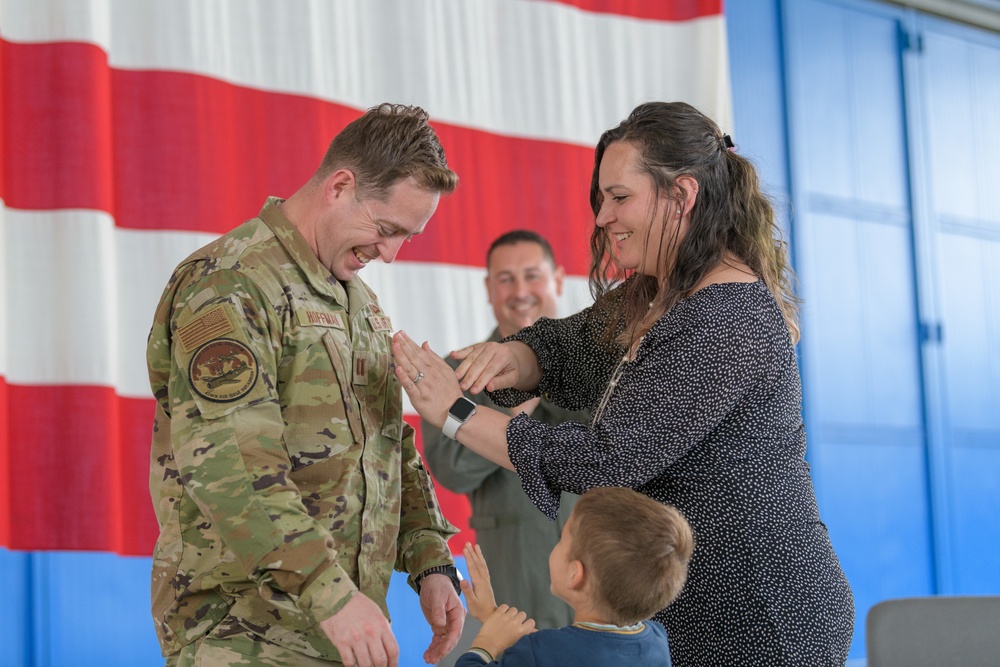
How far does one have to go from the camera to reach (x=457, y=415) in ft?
5.87

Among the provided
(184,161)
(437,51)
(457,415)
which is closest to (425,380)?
(457,415)

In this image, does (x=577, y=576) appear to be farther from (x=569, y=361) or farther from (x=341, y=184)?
(x=341, y=184)

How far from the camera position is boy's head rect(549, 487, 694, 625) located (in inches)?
65.1

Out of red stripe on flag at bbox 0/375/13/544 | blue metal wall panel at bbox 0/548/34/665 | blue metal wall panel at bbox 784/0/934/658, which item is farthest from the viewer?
blue metal wall panel at bbox 784/0/934/658

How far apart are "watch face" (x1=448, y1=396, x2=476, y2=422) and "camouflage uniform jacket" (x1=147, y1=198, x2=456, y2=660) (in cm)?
12

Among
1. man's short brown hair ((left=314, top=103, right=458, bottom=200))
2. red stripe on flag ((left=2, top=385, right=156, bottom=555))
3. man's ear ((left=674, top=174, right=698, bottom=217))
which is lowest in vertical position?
red stripe on flag ((left=2, top=385, right=156, bottom=555))

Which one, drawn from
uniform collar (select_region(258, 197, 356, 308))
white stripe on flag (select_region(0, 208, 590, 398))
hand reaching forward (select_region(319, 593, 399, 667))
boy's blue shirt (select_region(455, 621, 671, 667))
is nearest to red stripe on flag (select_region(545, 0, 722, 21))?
white stripe on flag (select_region(0, 208, 590, 398))

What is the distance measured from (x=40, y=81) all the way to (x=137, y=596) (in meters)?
1.41

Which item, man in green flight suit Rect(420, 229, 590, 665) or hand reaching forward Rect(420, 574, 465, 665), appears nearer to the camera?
hand reaching forward Rect(420, 574, 465, 665)

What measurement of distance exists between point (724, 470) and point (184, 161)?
203cm

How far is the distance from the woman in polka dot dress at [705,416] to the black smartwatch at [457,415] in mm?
12

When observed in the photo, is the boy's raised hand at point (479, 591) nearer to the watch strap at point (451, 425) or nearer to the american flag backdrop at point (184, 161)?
the watch strap at point (451, 425)

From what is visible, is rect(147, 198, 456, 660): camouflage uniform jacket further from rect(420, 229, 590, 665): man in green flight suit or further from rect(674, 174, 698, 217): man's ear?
rect(420, 229, 590, 665): man in green flight suit

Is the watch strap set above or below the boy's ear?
above
